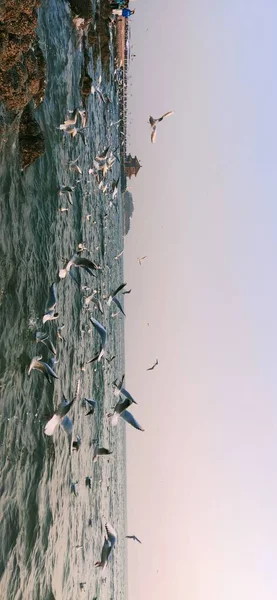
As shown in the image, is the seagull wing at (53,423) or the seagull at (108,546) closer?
the seagull wing at (53,423)

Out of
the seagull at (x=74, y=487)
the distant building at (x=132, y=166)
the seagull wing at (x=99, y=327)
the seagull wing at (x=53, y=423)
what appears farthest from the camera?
the distant building at (x=132, y=166)

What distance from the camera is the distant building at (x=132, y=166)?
49281 mm

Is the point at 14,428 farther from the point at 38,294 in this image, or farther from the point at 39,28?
the point at 39,28

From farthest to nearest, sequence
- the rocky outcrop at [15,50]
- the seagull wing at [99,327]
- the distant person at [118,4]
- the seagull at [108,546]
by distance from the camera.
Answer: the distant person at [118,4], the seagull wing at [99,327], the seagull at [108,546], the rocky outcrop at [15,50]

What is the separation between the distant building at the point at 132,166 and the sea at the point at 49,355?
33.6 m

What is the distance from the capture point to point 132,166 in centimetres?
4978

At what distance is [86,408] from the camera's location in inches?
539

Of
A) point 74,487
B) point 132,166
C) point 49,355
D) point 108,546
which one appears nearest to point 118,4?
point 49,355

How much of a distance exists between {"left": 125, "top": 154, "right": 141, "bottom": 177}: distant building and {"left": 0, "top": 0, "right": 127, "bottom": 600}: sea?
33615 millimetres

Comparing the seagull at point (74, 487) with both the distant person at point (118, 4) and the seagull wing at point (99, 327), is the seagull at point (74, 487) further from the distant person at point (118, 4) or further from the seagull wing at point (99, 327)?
the distant person at point (118, 4)

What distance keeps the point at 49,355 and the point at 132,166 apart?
44.1 metres

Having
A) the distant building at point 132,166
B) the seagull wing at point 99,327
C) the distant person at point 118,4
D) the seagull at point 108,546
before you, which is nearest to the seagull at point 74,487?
the seagull at point 108,546

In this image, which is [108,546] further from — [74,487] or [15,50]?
[15,50]

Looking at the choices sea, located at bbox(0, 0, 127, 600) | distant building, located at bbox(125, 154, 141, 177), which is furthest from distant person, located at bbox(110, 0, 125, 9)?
distant building, located at bbox(125, 154, 141, 177)
